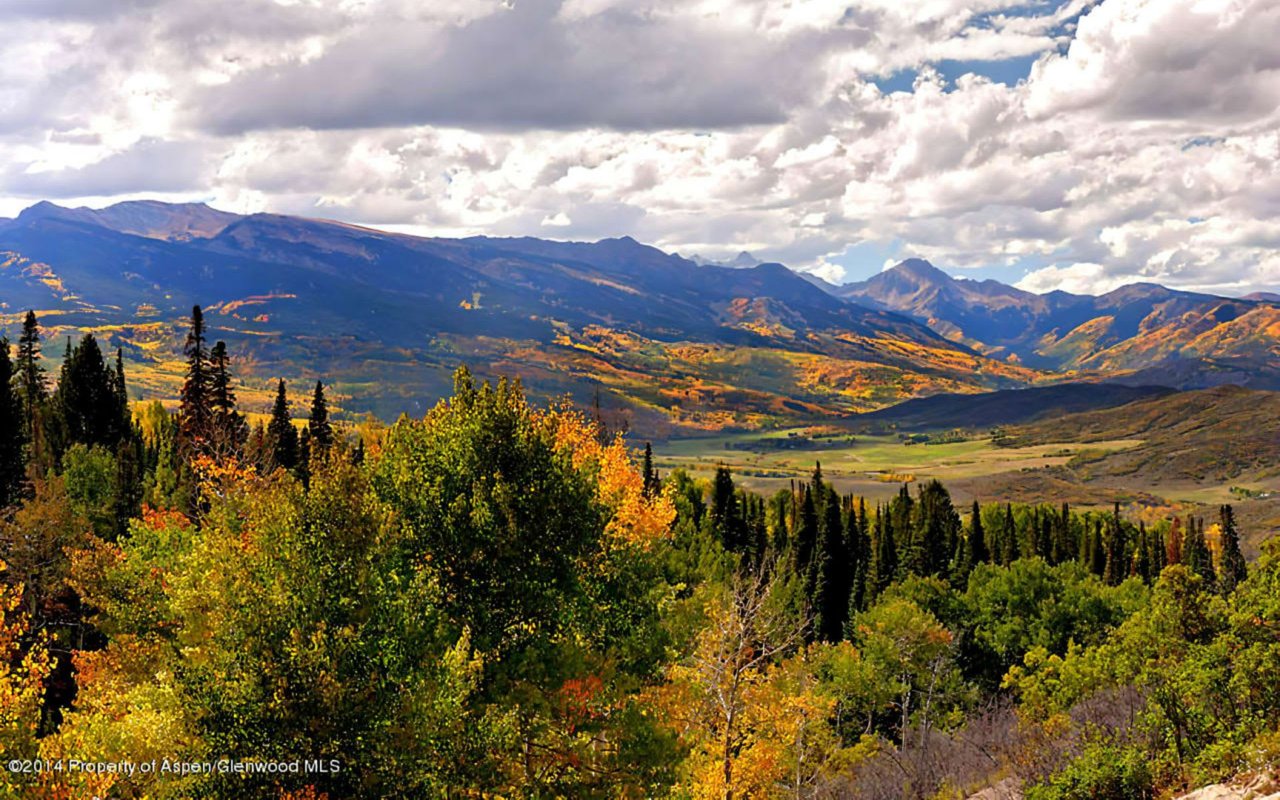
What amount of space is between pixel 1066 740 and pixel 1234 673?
10.9 meters

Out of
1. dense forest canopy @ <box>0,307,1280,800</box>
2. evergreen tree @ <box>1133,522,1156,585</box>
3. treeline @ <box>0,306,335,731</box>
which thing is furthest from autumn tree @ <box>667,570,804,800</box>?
evergreen tree @ <box>1133,522,1156,585</box>

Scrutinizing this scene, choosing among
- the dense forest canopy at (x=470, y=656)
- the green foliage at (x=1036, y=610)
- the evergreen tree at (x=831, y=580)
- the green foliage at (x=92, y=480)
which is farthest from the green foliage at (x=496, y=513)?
the evergreen tree at (x=831, y=580)

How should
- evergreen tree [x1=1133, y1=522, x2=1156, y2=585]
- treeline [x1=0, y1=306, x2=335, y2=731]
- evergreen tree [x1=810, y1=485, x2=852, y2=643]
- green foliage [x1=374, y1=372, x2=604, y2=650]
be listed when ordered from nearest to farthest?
green foliage [x1=374, y1=372, x2=604, y2=650] < treeline [x1=0, y1=306, x2=335, y2=731] < evergreen tree [x1=810, y1=485, x2=852, y2=643] < evergreen tree [x1=1133, y1=522, x2=1156, y2=585]

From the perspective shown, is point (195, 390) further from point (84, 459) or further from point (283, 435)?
point (283, 435)

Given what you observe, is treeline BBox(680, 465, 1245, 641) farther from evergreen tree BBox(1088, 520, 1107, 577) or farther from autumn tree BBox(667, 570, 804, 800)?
autumn tree BBox(667, 570, 804, 800)

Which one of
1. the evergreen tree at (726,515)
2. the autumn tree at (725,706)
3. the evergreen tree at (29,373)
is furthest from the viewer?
the evergreen tree at (726,515)

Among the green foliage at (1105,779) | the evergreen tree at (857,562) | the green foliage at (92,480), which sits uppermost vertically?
the green foliage at (92,480)

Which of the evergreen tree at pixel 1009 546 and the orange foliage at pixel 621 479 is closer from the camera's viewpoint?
the orange foliage at pixel 621 479

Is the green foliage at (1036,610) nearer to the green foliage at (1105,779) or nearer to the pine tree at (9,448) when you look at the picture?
the green foliage at (1105,779)

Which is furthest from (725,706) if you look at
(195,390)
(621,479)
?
(195,390)

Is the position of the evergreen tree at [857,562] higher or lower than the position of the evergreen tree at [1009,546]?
higher

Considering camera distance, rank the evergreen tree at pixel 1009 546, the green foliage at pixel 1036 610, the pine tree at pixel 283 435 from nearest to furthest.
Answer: the pine tree at pixel 283 435
the green foliage at pixel 1036 610
the evergreen tree at pixel 1009 546

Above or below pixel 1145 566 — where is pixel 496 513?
above

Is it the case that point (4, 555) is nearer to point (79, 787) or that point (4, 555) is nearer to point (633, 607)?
point (79, 787)
